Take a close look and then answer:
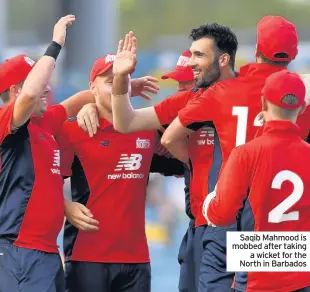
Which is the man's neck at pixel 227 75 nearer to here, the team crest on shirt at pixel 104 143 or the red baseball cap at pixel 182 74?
the red baseball cap at pixel 182 74

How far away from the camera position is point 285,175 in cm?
539

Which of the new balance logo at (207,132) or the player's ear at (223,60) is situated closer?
the new balance logo at (207,132)

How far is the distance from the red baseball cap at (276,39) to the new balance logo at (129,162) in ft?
3.74

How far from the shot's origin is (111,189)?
6.79 m

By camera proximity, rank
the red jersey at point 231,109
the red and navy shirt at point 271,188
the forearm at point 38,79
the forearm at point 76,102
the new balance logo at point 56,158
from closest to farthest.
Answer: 1. the red and navy shirt at point 271,188
2. the red jersey at point 231,109
3. the forearm at point 38,79
4. the new balance logo at point 56,158
5. the forearm at point 76,102

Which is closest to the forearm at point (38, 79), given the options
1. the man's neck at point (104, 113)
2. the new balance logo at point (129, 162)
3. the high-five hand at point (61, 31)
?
the high-five hand at point (61, 31)

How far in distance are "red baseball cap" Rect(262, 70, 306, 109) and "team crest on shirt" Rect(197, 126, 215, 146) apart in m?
0.88

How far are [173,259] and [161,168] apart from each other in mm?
7842

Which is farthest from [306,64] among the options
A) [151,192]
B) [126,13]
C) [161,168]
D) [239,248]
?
[126,13]

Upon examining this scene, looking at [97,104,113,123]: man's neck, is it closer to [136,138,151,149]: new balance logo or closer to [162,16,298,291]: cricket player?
[136,138,151,149]: new balance logo

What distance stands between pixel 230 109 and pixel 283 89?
0.72 metres

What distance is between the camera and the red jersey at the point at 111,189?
6797 mm

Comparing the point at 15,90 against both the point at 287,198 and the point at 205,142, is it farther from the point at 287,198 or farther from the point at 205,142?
the point at 287,198
